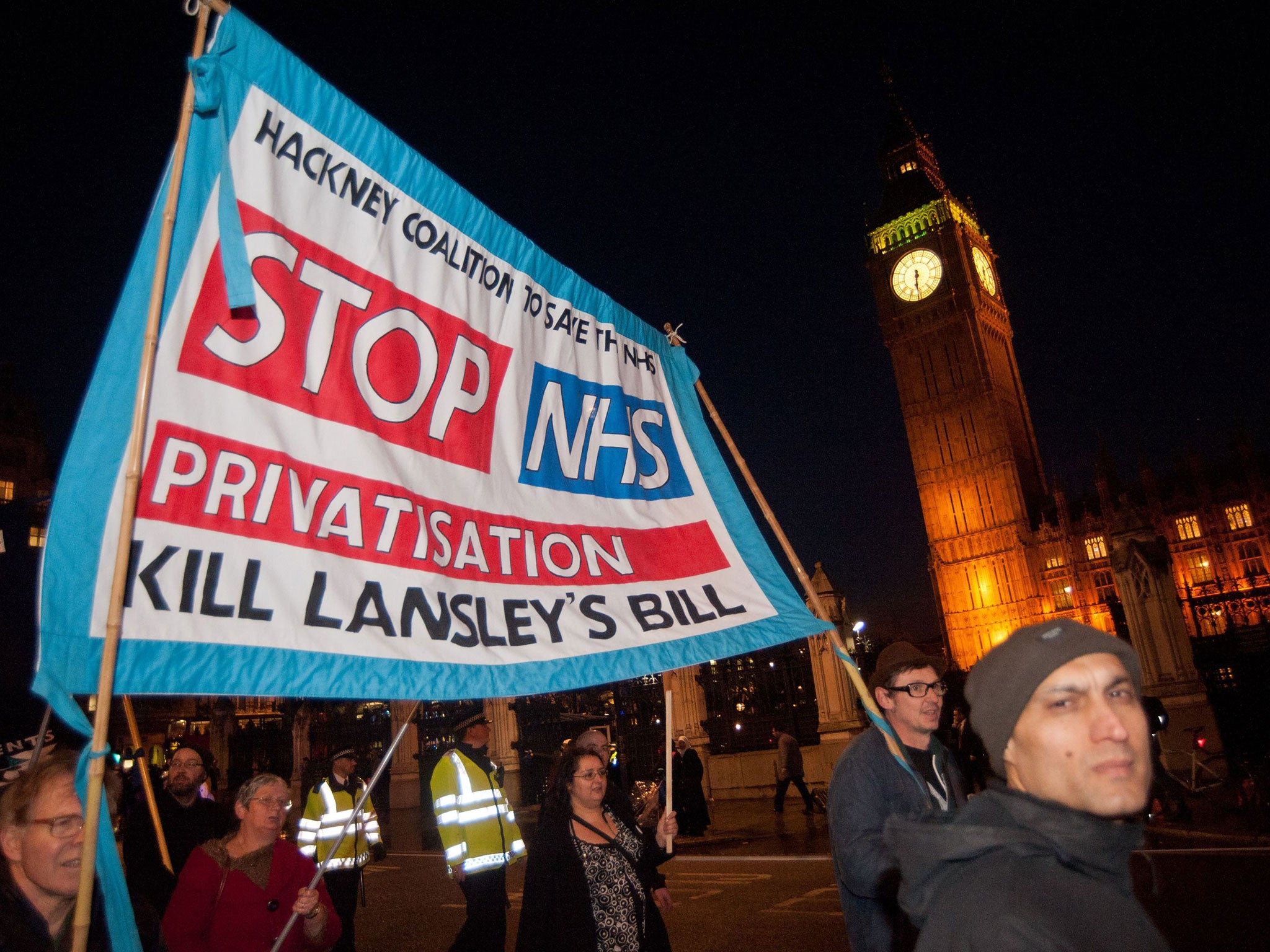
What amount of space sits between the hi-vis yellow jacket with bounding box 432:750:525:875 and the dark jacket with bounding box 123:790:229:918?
1.41 m

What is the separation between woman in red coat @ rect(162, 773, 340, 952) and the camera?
10.3 ft

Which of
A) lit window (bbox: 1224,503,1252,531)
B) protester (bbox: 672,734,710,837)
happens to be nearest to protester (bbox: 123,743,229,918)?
protester (bbox: 672,734,710,837)

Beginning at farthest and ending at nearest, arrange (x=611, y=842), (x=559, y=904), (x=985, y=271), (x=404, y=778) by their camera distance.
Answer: (x=985, y=271) → (x=404, y=778) → (x=611, y=842) → (x=559, y=904)

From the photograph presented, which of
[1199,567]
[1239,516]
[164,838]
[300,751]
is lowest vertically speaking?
[300,751]

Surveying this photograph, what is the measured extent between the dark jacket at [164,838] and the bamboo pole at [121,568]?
9.25ft

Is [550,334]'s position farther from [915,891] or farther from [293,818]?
[293,818]

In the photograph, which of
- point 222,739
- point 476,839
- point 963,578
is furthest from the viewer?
point 963,578

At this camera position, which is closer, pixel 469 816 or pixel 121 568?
pixel 121 568

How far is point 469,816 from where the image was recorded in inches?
218

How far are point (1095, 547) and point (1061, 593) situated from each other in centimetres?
434

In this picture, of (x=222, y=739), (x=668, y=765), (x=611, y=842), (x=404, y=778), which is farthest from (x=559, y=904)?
(x=222, y=739)

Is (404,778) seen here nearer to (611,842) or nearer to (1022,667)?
(611,842)

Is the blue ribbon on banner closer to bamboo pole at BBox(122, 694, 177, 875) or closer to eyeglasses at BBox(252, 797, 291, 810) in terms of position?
bamboo pole at BBox(122, 694, 177, 875)

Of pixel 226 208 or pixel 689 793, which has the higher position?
pixel 226 208
